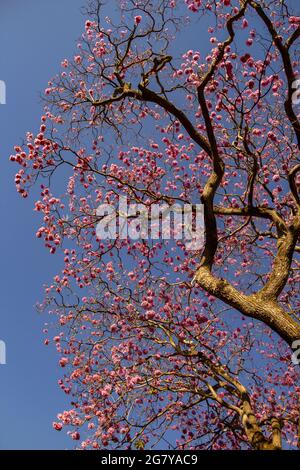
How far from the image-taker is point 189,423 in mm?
8430

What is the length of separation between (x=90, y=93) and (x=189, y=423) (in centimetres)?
707

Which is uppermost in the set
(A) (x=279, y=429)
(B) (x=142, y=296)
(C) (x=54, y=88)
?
(C) (x=54, y=88)

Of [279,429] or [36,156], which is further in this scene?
[36,156]

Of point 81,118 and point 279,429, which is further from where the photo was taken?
point 81,118

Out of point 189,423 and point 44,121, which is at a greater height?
point 44,121
